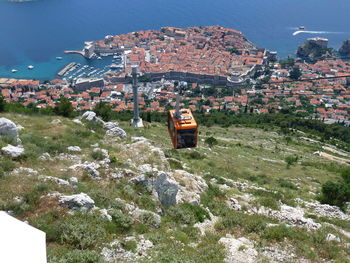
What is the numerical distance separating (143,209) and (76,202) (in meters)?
2.08

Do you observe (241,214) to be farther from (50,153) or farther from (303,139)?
(303,139)

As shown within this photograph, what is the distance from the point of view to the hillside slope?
24.8 feet

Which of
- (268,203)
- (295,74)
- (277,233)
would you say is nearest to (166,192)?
(277,233)

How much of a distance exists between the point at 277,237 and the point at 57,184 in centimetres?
657

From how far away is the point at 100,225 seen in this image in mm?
7863

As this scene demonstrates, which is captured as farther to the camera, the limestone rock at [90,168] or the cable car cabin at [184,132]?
the cable car cabin at [184,132]

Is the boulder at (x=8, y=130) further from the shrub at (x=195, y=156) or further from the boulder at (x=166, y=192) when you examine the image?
the shrub at (x=195, y=156)

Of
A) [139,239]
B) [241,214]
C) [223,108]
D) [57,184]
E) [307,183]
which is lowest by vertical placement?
[223,108]

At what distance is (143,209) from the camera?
943 centimetres

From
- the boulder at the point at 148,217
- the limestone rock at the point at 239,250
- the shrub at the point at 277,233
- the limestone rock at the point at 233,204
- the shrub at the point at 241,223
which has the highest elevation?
the boulder at the point at 148,217

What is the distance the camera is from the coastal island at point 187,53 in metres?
83.2

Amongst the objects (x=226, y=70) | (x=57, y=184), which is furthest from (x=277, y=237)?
(x=226, y=70)

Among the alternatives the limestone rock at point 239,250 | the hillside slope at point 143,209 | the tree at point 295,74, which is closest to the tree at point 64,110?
the hillside slope at point 143,209

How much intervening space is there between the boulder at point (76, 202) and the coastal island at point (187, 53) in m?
70.6
